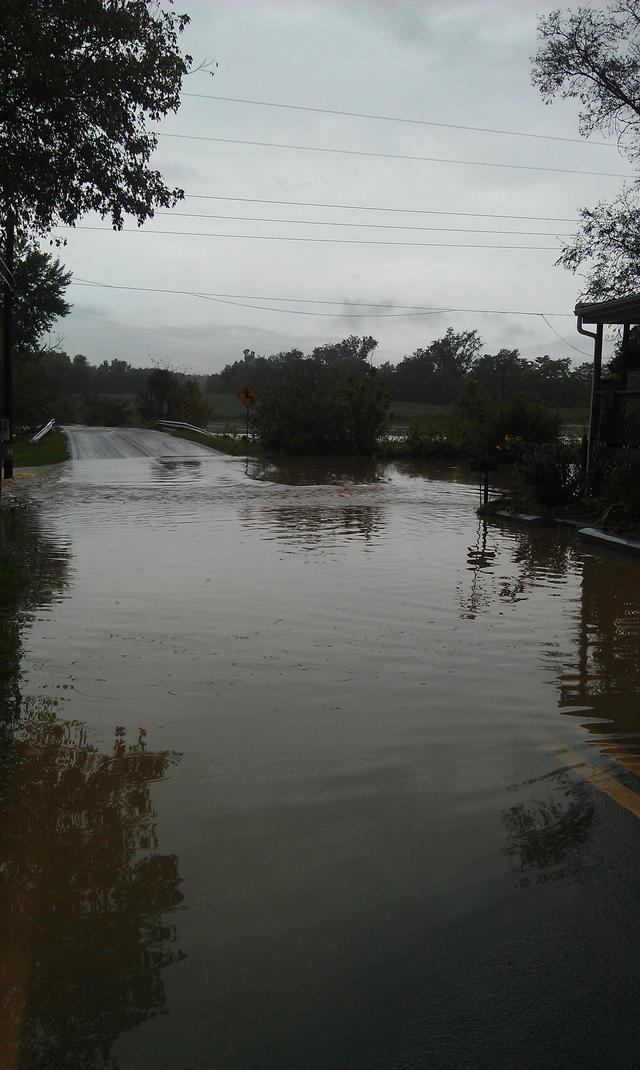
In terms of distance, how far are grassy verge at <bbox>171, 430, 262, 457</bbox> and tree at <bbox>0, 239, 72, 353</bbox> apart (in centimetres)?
941

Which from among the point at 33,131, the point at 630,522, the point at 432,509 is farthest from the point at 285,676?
the point at 432,509

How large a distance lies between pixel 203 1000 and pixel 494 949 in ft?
3.28

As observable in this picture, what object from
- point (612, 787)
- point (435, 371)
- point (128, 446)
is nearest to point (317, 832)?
point (612, 787)

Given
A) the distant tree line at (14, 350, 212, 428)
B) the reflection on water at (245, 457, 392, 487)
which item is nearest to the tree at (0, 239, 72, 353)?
the distant tree line at (14, 350, 212, 428)

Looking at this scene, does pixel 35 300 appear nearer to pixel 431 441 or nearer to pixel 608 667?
pixel 431 441

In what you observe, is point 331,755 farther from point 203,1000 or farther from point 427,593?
point 427,593

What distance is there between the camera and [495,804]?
188 inches

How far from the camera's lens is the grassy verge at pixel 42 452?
36975mm

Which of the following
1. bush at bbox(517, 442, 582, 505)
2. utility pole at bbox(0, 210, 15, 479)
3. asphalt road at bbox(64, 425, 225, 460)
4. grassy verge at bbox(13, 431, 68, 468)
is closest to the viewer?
bush at bbox(517, 442, 582, 505)

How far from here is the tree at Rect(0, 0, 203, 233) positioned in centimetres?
1255

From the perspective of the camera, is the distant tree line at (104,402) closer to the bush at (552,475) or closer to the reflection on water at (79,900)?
the bush at (552,475)

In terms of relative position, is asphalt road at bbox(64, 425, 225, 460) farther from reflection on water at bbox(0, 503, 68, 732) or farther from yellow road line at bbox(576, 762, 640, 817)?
yellow road line at bbox(576, 762, 640, 817)

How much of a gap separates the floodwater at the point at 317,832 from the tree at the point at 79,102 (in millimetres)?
6449

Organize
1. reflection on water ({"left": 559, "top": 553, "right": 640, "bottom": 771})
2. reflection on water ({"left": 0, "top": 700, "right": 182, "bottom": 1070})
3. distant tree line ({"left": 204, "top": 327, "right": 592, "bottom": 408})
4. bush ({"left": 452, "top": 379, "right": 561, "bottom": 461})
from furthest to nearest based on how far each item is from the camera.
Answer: distant tree line ({"left": 204, "top": 327, "right": 592, "bottom": 408}) < bush ({"left": 452, "top": 379, "right": 561, "bottom": 461}) < reflection on water ({"left": 559, "top": 553, "right": 640, "bottom": 771}) < reflection on water ({"left": 0, "top": 700, "right": 182, "bottom": 1070})
